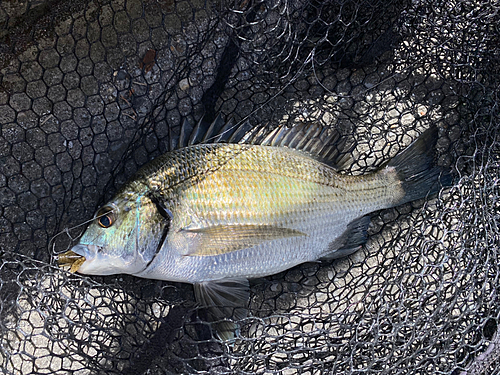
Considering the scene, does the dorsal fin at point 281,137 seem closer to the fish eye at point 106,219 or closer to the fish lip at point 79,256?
the fish eye at point 106,219

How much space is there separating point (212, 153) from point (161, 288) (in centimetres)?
74

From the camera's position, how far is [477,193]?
2039 millimetres

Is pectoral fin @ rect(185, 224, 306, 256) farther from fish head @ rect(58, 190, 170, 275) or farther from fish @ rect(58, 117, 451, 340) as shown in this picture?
fish head @ rect(58, 190, 170, 275)

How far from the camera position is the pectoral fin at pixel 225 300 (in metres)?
2.01

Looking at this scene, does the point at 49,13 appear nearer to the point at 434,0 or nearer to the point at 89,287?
the point at 89,287

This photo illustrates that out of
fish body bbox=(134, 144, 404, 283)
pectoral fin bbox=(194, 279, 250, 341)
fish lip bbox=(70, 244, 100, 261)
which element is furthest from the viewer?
pectoral fin bbox=(194, 279, 250, 341)

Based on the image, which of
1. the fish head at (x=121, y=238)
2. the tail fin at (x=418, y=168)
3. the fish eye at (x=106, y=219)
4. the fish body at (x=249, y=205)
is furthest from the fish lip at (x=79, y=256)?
the tail fin at (x=418, y=168)

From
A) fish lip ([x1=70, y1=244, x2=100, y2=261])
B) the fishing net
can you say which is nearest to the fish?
fish lip ([x1=70, y1=244, x2=100, y2=261])

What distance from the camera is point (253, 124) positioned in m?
2.32

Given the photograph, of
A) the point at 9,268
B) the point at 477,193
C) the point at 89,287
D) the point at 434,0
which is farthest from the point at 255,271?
the point at 434,0

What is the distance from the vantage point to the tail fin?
2.06 meters

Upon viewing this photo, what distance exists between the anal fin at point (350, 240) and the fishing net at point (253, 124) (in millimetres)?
203

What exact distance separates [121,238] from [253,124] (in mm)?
965

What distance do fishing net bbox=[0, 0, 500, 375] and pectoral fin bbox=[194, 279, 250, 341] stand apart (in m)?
0.08
